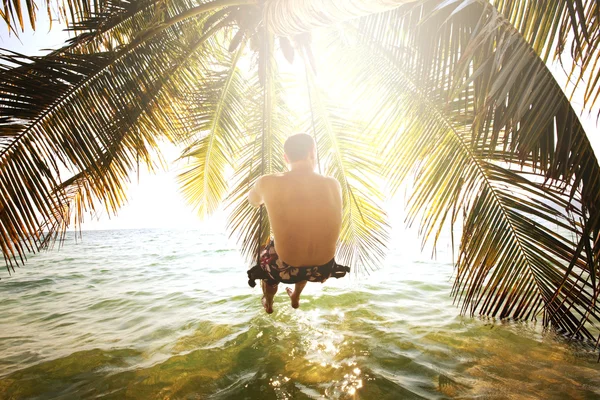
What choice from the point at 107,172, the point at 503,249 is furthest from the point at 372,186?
the point at 107,172

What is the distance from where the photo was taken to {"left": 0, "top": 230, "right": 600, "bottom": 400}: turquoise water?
7.45 ft

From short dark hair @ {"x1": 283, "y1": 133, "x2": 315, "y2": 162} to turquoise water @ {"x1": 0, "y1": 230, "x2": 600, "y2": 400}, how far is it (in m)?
1.80

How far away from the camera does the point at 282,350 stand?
286cm

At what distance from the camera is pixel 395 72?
2.88 metres

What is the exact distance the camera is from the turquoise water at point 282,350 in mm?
2270

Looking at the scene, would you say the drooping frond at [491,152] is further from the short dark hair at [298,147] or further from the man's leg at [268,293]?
the man's leg at [268,293]

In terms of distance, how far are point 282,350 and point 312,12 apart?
2872 mm

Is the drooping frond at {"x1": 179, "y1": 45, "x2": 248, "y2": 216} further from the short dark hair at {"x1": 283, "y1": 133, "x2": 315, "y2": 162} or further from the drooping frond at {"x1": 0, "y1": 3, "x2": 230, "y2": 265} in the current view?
the short dark hair at {"x1": 283, "y1": 133, "x2": 315, "y2": 162}

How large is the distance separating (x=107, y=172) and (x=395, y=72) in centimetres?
295

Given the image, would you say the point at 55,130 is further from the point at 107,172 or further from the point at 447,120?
the point at 447,120

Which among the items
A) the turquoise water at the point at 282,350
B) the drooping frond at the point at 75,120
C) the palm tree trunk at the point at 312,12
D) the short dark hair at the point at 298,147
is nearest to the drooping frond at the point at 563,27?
the palm tree trunk at the point at 312,12

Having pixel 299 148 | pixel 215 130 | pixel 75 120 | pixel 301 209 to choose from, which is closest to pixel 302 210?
pixel 301 209

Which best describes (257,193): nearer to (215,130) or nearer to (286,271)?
(286,271)

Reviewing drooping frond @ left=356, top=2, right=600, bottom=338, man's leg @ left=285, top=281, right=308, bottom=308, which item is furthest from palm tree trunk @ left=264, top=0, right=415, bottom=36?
man's leg @ left=285, top=281, right=308, bottom=308
